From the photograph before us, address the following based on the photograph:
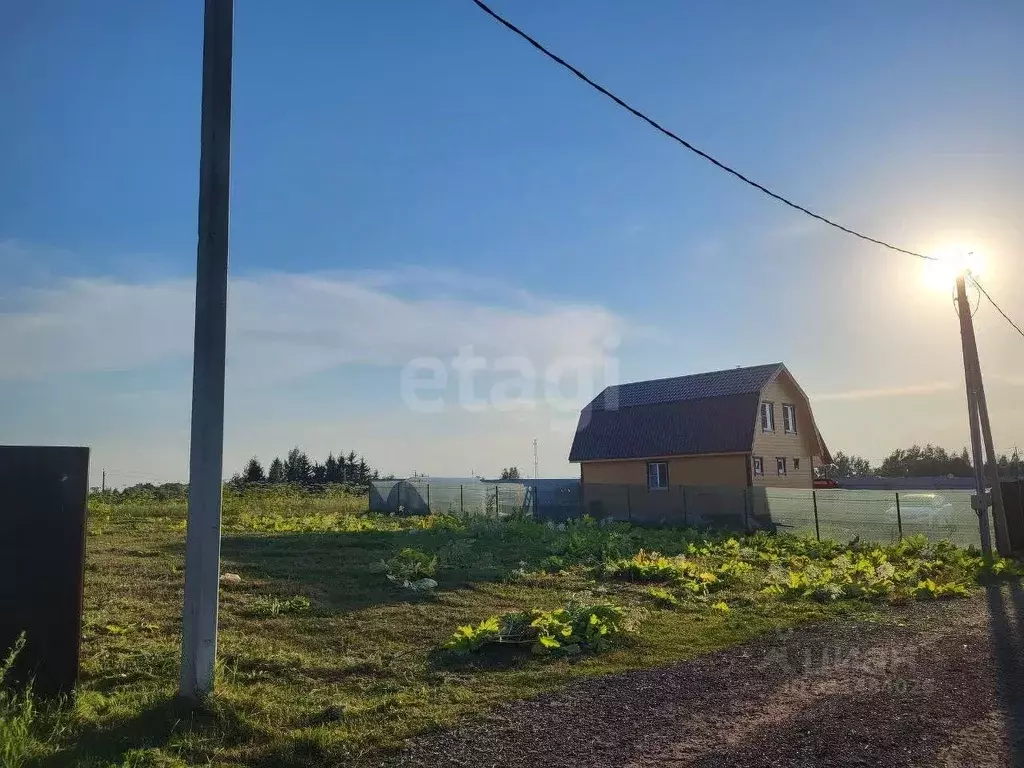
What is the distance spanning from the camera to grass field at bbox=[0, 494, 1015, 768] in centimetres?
489

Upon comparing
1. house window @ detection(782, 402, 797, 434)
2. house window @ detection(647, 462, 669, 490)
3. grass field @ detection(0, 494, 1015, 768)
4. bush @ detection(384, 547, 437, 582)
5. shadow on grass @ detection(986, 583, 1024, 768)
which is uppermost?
house window @ detection(782, 402, 797, 434)

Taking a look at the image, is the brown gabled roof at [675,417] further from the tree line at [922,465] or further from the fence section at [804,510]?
the tree line at [922,465]

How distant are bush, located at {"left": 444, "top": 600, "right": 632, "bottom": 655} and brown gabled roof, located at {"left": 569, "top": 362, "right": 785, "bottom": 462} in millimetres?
22806

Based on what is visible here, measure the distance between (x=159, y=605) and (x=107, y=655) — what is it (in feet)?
8.40

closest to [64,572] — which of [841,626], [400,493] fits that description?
[841,626]

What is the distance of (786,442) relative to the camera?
3344 cm

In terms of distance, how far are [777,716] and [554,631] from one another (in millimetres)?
2681

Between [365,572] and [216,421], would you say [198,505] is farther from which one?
[365,572]

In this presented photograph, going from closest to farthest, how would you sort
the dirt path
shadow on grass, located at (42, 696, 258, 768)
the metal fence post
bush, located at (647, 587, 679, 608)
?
1. shadow on grass, located at (42, 696, 258, 768)
2. the dirt path
3. bush, located at (647, 587, 679, 608)
4. the metal fence post

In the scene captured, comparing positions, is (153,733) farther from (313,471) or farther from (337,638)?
(313,471)

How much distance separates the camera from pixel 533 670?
6809 mm

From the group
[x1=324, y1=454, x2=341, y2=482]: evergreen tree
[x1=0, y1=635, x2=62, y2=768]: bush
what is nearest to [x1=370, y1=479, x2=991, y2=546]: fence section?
[x1=0, y1=635, x2=62, y2=768]: bush

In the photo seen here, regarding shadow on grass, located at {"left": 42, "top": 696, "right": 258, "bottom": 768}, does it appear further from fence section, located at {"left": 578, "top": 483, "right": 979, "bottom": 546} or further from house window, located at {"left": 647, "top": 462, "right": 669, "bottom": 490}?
house window, located at {"left": 647, "top": 462, "right": 669, "bottom": 490}

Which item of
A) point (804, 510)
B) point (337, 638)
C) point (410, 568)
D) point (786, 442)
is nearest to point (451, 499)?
point (804, 510)
